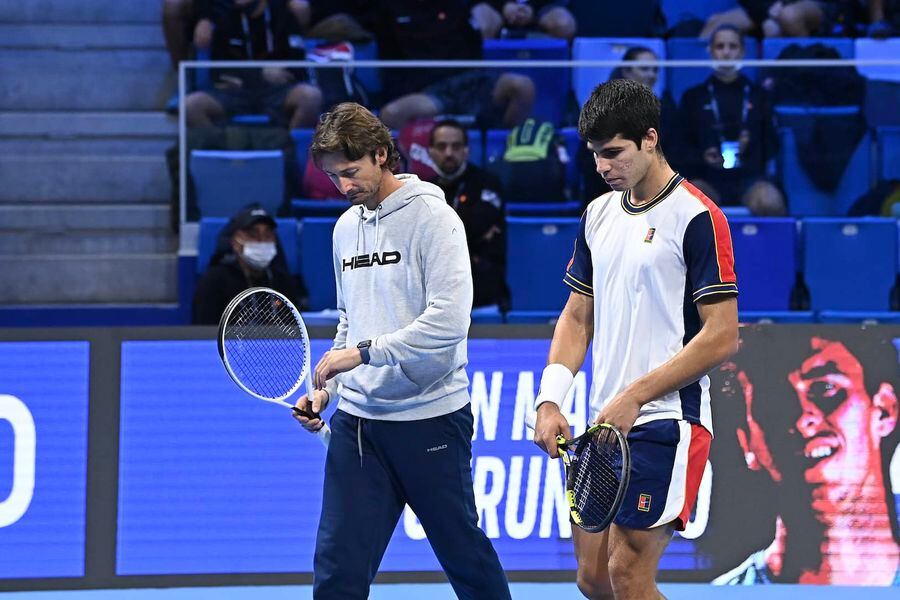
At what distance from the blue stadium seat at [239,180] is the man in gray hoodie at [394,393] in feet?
10.4

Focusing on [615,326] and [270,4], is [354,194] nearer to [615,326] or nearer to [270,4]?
[615,326]

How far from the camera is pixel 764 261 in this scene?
6711 mm

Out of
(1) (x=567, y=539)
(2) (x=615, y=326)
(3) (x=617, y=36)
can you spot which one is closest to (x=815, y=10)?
(3) (x=617, y=36)

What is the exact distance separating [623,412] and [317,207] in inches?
149

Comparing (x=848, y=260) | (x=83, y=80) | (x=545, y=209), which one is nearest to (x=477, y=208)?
(x=545, y=209)

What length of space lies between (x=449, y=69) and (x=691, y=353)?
3996 mm

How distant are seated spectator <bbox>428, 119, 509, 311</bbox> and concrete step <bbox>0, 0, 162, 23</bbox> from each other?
392 cm

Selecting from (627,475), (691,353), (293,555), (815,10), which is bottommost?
(293,555)

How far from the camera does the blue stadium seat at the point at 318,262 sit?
257 inches

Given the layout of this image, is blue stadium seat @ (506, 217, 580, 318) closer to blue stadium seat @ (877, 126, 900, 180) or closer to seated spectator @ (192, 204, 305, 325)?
seated spectator @ (192, 204, 305, 325)

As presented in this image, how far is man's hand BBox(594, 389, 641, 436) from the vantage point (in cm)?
320

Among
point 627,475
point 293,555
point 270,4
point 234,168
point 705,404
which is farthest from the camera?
point 270,4

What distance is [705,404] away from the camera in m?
3.49

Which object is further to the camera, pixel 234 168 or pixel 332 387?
pixel 234 168
